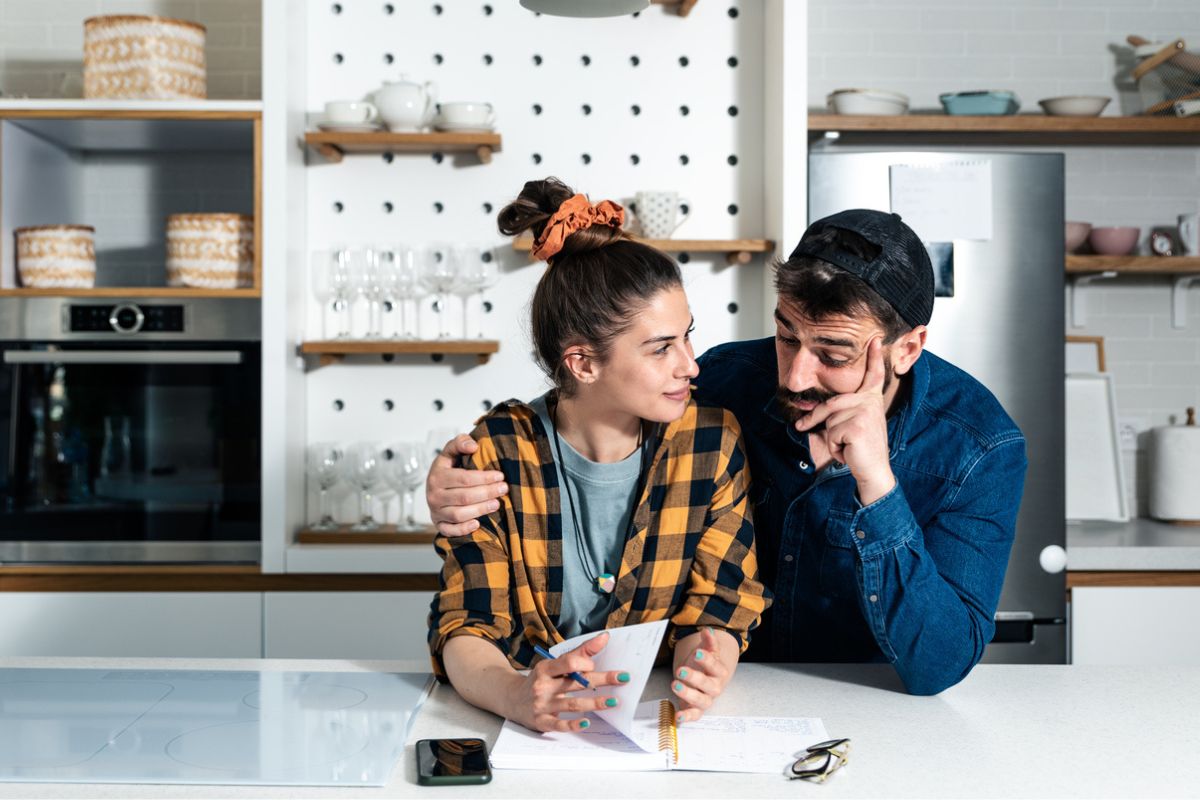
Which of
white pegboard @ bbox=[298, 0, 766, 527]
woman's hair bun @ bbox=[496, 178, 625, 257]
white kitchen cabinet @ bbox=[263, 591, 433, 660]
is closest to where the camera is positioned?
woman's hair bun @ bbox=[496, 178, 625, 257]

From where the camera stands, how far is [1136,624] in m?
2.71

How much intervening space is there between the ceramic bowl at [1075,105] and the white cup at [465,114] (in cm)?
154

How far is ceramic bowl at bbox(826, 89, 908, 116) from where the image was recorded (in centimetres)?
303

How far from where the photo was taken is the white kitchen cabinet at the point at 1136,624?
107 inches

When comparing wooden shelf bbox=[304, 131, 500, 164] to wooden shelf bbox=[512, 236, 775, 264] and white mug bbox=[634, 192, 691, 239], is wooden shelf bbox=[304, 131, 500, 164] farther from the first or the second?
white mug bbox=[634, 192, 691, 239]

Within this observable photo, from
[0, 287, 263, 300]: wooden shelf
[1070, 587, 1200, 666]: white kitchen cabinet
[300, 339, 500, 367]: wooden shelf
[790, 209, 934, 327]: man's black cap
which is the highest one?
[0, 287, 263, 300]: wooden shelf

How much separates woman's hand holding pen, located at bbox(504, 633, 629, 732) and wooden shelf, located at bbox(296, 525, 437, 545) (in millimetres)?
1524

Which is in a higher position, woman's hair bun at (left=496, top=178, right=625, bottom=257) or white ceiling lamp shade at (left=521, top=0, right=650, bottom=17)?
white ceiling lamp shade at (left=521, top=0, right=650, bottom=17)

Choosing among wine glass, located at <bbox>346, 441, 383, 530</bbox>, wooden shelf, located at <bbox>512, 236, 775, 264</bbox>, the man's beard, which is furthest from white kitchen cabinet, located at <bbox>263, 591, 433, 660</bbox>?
the man's beard

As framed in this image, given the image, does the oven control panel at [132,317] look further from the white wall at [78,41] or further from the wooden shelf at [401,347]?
the white wall at [78,41]

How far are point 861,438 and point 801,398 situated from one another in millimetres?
136

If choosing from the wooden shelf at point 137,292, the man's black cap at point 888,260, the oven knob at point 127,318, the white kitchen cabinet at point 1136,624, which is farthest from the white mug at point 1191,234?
the oven knob at point 127,318

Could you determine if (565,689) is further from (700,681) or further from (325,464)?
(325,464)

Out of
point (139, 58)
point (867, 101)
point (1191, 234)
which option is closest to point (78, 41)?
point (139, 58)
